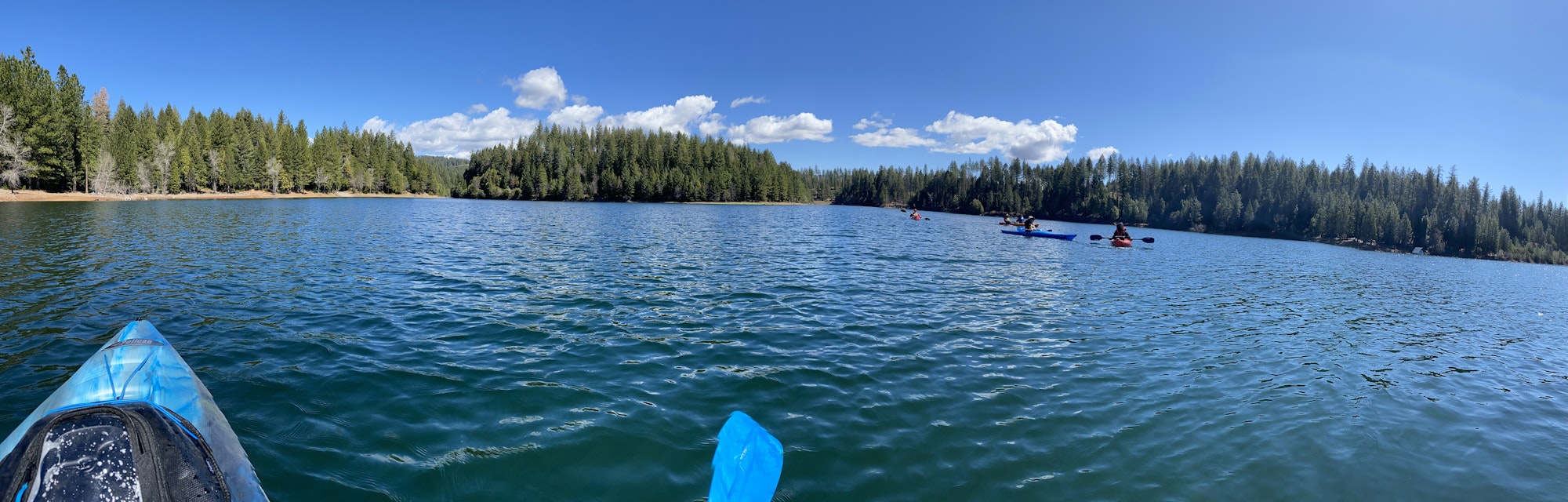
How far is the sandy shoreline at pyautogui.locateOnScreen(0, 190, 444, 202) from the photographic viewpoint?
6250cm

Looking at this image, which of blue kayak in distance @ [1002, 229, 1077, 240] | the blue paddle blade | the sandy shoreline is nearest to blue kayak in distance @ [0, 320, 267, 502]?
the blue paddle blade

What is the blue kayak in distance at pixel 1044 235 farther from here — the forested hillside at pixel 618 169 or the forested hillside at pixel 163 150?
the forested hillside at pixel 618 169

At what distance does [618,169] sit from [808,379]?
538 feet

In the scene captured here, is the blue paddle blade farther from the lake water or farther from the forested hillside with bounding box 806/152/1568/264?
the forested hillside with bounding box 806/152/1568/264

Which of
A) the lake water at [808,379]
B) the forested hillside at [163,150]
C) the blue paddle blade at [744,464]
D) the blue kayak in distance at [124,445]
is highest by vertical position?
the forested hillside at [163,150]

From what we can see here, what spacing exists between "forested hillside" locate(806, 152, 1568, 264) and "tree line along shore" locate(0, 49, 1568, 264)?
1.26 feet

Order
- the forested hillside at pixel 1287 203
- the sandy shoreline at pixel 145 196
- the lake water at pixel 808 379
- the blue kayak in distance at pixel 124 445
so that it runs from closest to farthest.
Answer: the blue kayak in distance at pixel 124 445 → the lake water at pixel 808 379 → the sandy shoreline at pixel 145 196 → the forested hillside at pixel 1287 203

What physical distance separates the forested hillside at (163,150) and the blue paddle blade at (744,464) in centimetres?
9285

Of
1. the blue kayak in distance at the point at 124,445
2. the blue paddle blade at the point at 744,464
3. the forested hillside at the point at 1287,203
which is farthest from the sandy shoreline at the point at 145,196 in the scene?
the forested hillside at the point at 1287,203

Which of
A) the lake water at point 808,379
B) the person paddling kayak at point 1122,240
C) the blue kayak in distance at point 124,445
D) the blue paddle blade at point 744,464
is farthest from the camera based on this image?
the person paddling kayak at point 1122,240

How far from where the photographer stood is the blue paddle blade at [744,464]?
459 cm

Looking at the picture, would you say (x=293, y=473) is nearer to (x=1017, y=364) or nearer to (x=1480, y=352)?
(x=1017, y=364)

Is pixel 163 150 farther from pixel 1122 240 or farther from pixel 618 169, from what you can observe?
pixel 1122 240

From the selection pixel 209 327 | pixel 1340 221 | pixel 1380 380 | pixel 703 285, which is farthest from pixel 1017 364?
pixel 1340 221
